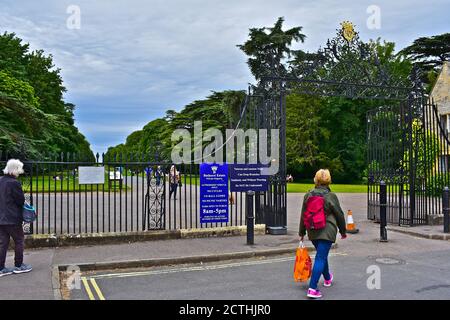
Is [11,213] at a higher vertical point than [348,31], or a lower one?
lower

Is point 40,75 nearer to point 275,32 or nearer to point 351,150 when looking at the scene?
point 275,32

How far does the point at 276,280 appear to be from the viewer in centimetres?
721

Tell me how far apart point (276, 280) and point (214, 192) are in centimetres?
403

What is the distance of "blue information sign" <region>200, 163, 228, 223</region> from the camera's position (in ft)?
35.3

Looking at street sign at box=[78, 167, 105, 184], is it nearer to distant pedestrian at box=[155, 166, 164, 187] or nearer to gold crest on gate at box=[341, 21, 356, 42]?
distant pedestrian at box=[155, 166, 164, 187]

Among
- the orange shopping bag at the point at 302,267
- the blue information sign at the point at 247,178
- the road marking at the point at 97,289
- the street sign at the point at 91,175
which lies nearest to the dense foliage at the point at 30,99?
the street sign at the point at 91,175

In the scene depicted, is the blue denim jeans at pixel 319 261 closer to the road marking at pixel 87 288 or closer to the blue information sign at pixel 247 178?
the road marking at pixel 87 288

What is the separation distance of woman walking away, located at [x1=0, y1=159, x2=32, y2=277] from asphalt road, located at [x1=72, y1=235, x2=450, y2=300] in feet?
4.23

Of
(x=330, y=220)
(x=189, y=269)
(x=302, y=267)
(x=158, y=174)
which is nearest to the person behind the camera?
(x=330, y=220)

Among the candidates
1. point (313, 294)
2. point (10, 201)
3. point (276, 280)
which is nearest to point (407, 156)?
point (276, 280)

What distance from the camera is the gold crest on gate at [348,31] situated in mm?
12875

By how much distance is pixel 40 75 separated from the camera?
53.1 meters

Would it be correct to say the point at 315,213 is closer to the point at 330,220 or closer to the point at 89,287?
the point at 330,220
